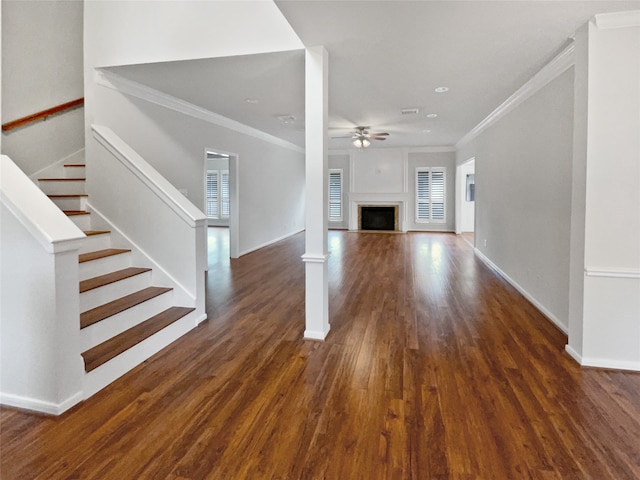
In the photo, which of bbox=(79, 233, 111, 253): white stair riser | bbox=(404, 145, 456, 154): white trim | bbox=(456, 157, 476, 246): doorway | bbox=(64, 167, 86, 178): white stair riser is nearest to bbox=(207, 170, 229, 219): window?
bbox=(404, 145, 456, 154): white trim

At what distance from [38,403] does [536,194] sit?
4624 millimetres

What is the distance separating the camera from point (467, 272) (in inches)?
235

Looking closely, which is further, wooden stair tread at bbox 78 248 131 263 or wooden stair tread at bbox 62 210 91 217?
wooden stair tread at bbox 62 210 91 217

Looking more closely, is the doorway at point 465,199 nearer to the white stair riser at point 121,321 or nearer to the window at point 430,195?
the window at point 430,195

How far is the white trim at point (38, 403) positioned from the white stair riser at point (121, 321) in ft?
1.38

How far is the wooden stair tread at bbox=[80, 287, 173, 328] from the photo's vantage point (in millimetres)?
2734

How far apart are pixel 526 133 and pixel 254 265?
440 centimetres

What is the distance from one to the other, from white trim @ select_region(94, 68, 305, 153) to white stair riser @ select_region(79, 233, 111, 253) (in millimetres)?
1613

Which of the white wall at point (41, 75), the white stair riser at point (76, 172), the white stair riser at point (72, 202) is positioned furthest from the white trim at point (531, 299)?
the white wall at point (41, 75)

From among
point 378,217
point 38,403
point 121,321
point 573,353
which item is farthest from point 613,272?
point 378,217

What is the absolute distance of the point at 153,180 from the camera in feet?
11.9

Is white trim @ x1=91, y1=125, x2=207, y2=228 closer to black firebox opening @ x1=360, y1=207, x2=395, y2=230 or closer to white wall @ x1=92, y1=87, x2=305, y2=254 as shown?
white wall @ x1=92, y1=87, x2=305, y2=254

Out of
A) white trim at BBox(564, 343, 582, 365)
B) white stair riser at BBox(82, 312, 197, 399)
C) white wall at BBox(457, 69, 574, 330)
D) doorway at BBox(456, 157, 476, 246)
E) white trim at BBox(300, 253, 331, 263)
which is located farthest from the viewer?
doorway at BBox(456, 157, 476, 246)

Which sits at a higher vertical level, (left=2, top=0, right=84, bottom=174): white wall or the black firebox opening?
(left=2, top=0, right=84, bottom=174): white wall
